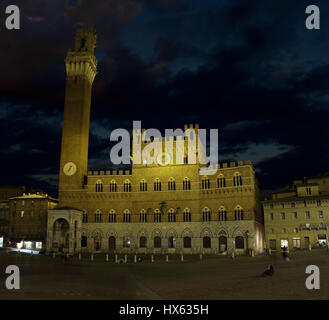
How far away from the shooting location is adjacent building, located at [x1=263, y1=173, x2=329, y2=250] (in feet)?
164

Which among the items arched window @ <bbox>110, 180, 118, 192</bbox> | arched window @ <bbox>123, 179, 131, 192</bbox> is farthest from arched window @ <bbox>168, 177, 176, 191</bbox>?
arched window @ <bbox>110, 180, 118, 192</bbox>

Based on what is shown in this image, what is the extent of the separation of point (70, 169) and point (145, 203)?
14.4 m

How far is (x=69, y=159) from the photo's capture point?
5581cm

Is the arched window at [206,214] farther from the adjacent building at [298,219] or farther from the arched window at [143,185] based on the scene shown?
the adjacent building at [298,219]

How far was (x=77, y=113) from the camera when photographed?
5706cm

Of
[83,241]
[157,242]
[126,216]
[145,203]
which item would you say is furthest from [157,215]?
[83,241]

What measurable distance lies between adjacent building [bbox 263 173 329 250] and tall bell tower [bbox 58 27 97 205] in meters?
33.2

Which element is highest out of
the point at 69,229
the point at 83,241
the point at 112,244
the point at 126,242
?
the point at 69,229

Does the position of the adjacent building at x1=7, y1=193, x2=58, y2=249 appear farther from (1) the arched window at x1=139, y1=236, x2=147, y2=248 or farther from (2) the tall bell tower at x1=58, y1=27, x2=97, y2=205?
(1) the arched window at x1=139, y1=236, x2=147, y2=248

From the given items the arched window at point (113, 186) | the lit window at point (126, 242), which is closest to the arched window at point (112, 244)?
the lit window at point (126, 242)

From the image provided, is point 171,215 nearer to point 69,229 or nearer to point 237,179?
point 237,179

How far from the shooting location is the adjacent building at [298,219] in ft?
164
